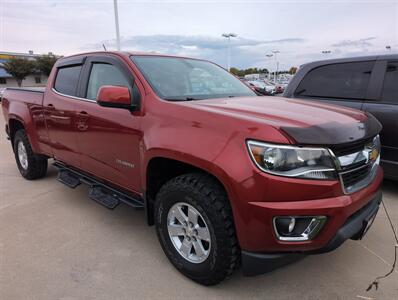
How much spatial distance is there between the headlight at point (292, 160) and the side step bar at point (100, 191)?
57.0 inches

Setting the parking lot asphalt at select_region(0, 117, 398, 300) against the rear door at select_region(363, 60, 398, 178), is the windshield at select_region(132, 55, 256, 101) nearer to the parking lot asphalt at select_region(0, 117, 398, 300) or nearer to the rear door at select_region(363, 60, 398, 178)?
the parking lot asphalt at select_region(0, 117, 398, 300)

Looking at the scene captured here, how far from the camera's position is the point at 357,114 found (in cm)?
274


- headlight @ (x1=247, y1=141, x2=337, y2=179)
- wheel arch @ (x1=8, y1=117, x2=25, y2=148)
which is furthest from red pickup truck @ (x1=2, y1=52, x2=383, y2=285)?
wheel arch @ (x1=8, y1=117, x2=25, y2=148)

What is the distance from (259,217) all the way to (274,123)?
602 millimetres

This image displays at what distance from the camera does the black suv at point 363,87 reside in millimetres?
4289

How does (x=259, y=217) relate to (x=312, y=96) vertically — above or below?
below

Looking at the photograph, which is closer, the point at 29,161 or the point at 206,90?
the point at 206,90

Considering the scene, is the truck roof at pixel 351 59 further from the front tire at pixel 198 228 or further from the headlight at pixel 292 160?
the front tire at pixel 198 228

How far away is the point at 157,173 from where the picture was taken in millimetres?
2918

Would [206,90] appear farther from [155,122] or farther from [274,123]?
[274,123]

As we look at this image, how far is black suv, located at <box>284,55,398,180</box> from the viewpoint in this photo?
4.29m

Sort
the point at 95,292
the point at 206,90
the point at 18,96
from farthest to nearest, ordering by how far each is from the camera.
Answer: the point at 18,96 < the point at 206,90 < the point at 95,292

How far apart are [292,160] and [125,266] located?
1737 mm

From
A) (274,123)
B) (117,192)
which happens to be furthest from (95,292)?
(274,123)
